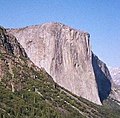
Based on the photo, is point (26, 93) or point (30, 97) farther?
point (26, 93)

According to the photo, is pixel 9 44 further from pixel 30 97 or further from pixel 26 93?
pixel 30 97

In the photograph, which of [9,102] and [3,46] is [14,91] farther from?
[3,46]

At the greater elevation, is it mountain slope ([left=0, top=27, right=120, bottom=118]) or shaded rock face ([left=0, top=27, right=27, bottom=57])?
shaded rock face ([left=0, top=27, right=27, bottom=57])

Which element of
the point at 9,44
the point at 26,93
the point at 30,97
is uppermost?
the point at 9,44

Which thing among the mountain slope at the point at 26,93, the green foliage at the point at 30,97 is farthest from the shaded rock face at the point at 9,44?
the green foliage at the point at 30,97

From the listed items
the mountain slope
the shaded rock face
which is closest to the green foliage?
the mountain slope

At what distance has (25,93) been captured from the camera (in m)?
162

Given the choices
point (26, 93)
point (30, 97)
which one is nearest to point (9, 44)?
point (26, 93)

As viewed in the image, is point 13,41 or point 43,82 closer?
point 43,82

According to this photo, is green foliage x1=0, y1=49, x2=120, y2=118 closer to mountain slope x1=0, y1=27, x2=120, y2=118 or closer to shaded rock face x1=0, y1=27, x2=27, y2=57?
mountain slope x1=0, y1=27, x2=120, y2=118

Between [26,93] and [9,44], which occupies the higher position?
[9,44]

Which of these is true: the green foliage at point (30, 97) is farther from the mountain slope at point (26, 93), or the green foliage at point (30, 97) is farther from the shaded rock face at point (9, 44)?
the shaded rock face at point (9, 44)

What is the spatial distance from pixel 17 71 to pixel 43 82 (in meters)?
17.2

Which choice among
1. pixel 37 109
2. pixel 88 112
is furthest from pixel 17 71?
pixel 88 112
